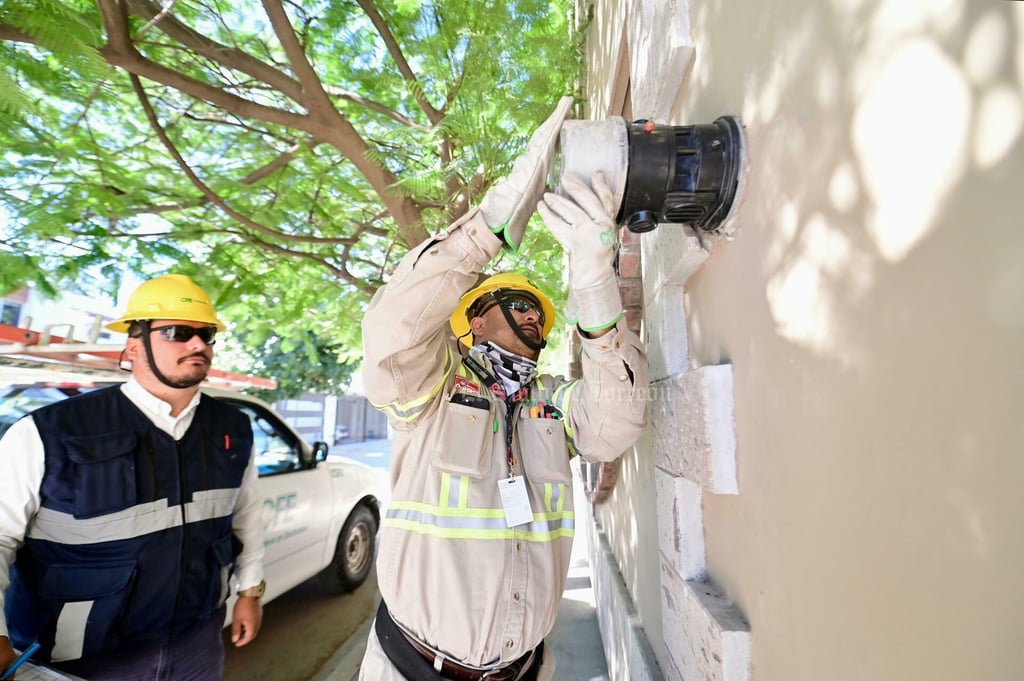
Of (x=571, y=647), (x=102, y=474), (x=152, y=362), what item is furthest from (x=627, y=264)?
(x=571, y=647)

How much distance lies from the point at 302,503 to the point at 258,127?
375 centimetres

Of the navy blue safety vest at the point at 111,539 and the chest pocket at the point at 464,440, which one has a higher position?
the chest pocket at the point at 464,440

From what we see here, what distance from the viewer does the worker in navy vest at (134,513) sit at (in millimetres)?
2033

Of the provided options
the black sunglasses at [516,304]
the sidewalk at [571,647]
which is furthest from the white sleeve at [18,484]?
the sidewalk at [571,647]

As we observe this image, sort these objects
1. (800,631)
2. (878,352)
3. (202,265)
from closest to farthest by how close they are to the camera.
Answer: (878,352)
(800,631)
(202,265)

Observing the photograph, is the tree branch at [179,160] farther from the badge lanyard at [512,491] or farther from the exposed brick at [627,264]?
the badge lanyard at [512,491]

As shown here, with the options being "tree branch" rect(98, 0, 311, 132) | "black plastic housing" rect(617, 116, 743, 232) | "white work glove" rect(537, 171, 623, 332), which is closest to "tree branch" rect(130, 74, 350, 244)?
"tree branch" rect(98, 0, 311, 132)

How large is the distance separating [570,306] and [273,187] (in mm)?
4802

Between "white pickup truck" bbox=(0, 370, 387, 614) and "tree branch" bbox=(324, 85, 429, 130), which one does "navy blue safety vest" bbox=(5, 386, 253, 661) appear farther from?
"tree branch" bbox=(324, 85, 429, 130)

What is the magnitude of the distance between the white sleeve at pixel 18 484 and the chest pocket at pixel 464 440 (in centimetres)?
165

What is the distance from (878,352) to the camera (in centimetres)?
74

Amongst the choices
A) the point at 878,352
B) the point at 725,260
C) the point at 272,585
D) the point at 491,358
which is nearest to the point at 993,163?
the point at 878,352

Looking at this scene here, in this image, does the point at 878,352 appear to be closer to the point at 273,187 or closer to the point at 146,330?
the point at 146,330

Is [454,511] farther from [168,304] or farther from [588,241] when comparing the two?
[168,304]
